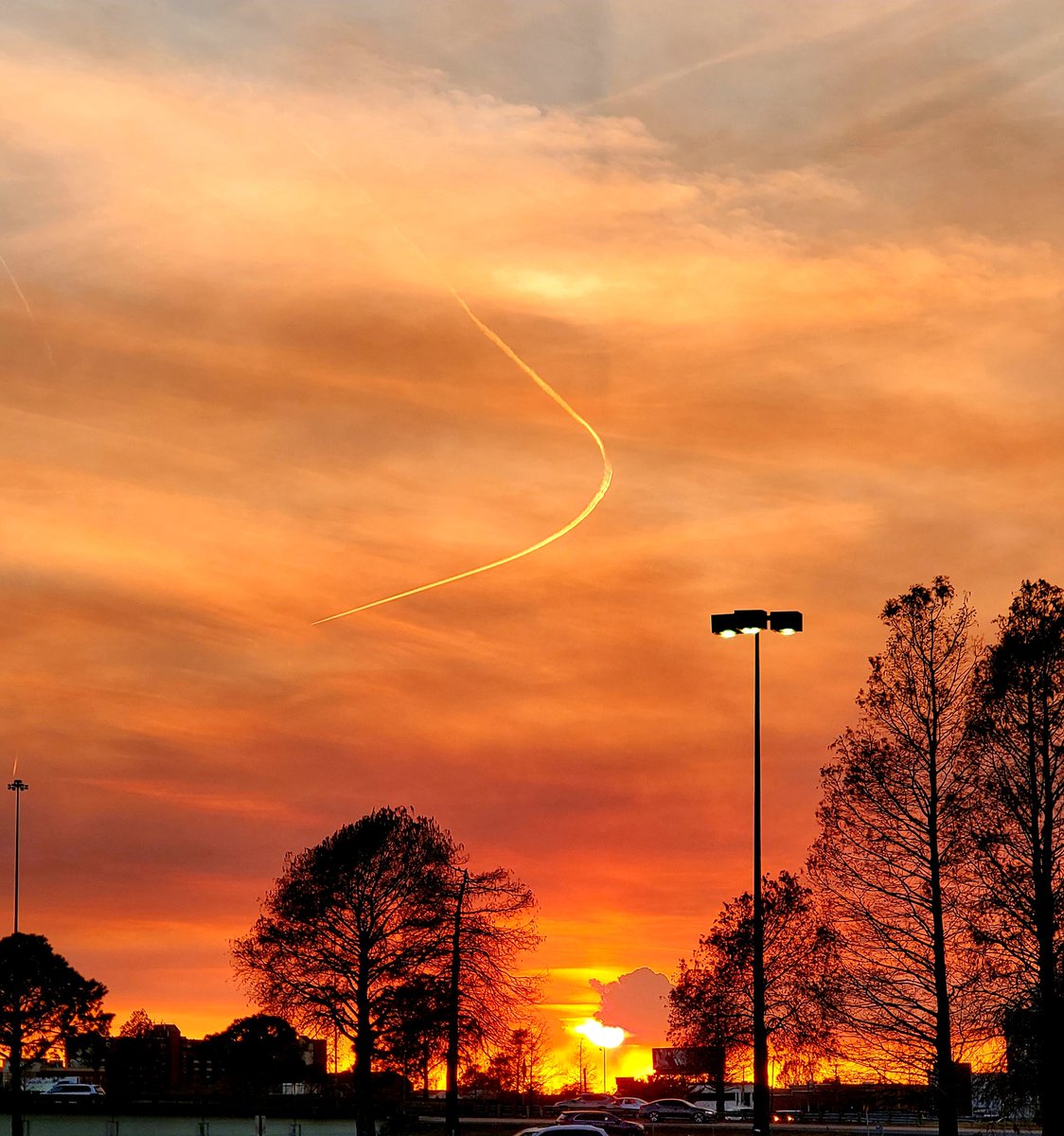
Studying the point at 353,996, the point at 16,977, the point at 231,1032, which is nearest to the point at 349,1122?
the point at 353,996

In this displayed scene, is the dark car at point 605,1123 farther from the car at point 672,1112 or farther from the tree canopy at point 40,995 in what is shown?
the tree canopy at point 40,995

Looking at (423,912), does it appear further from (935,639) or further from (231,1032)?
(231,1032)

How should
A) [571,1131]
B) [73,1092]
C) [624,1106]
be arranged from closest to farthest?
[571,1131] → [624,1106] → [73,1092]

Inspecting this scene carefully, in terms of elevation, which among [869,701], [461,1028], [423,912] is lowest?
[461,1028]

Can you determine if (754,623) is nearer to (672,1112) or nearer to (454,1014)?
(454,1014)

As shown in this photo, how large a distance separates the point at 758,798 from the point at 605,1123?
43.7 metres

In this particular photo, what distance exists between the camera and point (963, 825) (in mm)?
47625

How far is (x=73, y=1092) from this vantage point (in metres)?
125

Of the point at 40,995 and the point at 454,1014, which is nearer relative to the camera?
the point at 454,1014

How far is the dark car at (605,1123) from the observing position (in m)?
81.9

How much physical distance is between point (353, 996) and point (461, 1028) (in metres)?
6.06

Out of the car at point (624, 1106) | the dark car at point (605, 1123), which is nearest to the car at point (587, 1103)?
the car at point (624, 1106)

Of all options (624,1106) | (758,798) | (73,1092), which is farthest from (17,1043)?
(758,798)

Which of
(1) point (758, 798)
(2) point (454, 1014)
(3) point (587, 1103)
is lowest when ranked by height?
(3) point (587, 1103)
